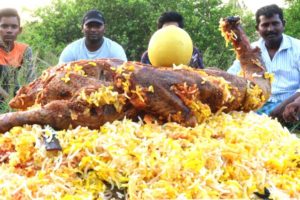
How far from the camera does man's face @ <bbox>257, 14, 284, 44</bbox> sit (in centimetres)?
688

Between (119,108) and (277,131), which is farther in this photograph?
(277,131)

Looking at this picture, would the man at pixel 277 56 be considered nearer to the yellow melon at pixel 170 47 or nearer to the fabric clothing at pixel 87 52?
the fabric clothing at pixel 87 52

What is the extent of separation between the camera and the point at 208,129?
3.19m

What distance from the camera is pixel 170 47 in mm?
3412

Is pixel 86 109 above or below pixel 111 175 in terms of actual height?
above

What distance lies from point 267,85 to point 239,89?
0.46 metres

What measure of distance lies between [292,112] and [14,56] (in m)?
3.45

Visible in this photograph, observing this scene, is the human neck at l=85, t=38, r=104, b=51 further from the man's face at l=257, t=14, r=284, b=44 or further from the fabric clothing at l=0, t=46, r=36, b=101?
the man's face at l=257, t=14, r=284, b=44

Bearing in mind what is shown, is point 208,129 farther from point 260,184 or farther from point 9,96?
point 9,96

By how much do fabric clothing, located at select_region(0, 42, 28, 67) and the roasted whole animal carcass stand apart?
3288 mm

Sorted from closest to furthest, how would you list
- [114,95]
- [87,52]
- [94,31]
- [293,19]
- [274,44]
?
1. [114,95]
2. [274,44]
3. [87,52]
4. [94,31]
5. [293,19]

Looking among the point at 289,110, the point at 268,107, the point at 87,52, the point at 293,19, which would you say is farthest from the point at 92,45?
A: the point at 293,19

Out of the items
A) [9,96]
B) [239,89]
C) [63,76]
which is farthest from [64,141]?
[9,96]

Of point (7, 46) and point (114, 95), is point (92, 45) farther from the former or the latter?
point (114, 95)
